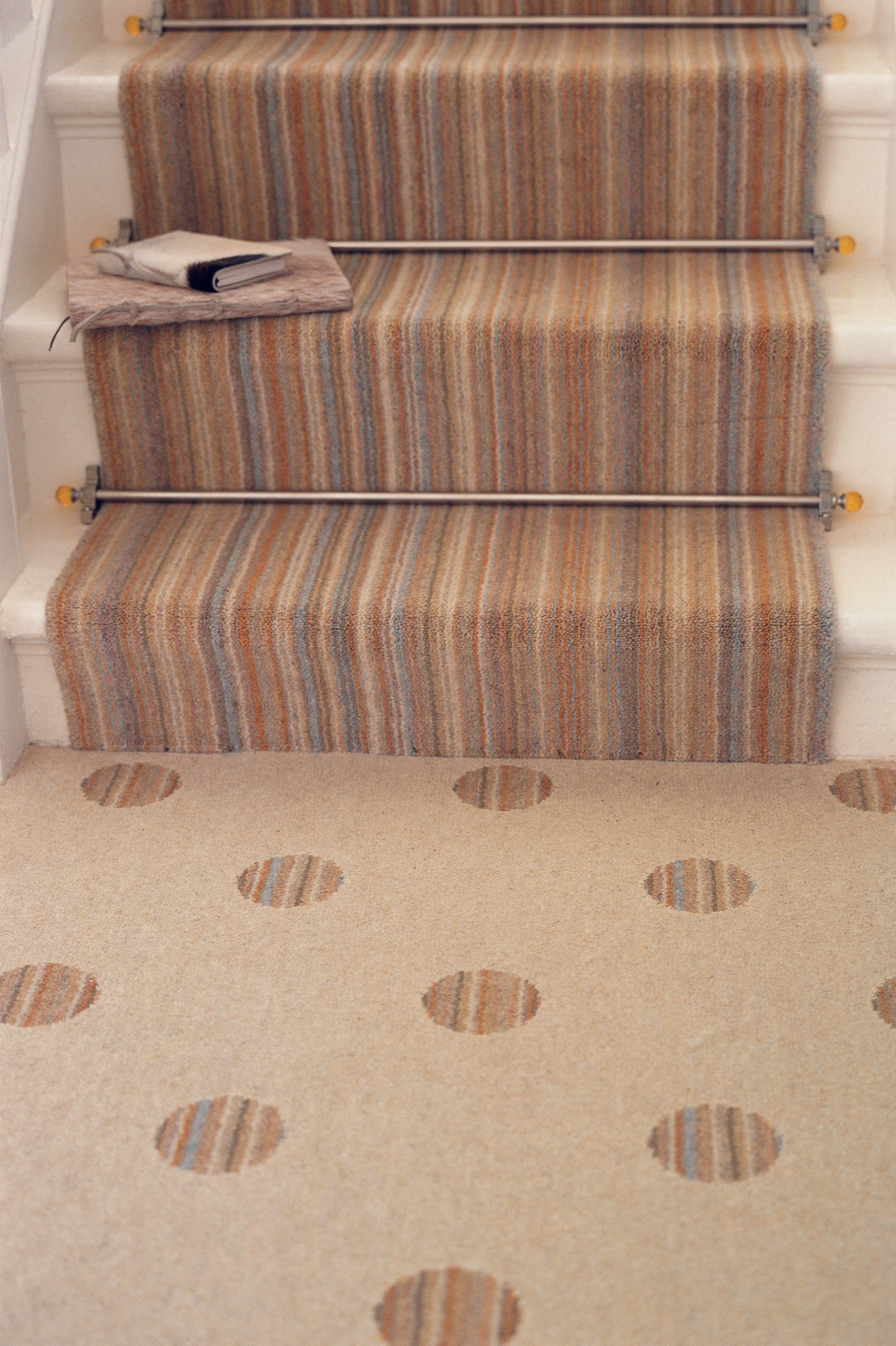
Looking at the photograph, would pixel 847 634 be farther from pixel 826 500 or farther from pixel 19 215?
pixel 19 215

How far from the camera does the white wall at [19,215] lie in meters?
1.65

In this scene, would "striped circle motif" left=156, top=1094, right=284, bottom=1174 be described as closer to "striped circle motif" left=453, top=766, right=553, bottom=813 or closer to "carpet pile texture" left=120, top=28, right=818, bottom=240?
"striped circle motif" left=453, top=766, right=553, bottom=813

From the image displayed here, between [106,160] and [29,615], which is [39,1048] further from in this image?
[106,160]

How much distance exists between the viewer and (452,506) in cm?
172

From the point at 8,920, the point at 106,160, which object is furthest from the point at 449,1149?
the point at 106,160

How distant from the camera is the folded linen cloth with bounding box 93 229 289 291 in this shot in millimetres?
1647

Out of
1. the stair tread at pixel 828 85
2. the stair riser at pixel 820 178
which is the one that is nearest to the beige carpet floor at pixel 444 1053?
the stair riser at pixel 820 178

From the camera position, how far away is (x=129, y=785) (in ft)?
5.30

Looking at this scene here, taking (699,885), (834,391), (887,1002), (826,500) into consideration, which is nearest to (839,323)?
(834,391)

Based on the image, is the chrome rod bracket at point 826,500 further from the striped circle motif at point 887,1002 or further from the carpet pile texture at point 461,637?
the striped circle motif at point 887,1002

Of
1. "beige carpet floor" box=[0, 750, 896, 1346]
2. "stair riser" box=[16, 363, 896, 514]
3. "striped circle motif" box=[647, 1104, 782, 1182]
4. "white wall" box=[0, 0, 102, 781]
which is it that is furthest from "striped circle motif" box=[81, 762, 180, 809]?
"striped circle motif" box=[647, 1104, 782, 1182]

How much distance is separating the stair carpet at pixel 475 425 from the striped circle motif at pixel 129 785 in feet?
0.14

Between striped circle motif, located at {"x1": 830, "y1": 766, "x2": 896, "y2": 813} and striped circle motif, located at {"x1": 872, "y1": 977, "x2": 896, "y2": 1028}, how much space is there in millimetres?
278

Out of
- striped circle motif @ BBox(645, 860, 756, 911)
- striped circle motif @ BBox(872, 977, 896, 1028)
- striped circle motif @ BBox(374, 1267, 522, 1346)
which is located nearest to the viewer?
striped circle motif @ BBox(374, 1267, 522, 1346)
